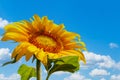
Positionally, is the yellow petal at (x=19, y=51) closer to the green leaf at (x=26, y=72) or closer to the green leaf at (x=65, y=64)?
the green leaf at (x=65, y=64)

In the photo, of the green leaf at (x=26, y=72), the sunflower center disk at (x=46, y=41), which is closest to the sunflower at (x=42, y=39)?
the sunflower center disk at (x=46, y=41)

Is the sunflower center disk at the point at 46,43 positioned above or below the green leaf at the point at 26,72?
above

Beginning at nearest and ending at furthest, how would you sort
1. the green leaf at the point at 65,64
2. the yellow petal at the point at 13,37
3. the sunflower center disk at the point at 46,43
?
1. the green leaf at the point at 65,64
2. the yellow petal at the point at 13,37
3. the sunflower center disk at the point at 46,43

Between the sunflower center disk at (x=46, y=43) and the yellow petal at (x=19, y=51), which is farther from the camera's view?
the sunflower center disk at (x=46, y=43)

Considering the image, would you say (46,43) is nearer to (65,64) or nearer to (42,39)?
(42,39)

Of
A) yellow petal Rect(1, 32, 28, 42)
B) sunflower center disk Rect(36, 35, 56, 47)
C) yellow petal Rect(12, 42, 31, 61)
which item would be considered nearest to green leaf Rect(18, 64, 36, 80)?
sunflower center disk Rect(36, 35, 56, 47)

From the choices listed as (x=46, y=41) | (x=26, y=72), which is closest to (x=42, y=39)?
(x=46, y=41)
